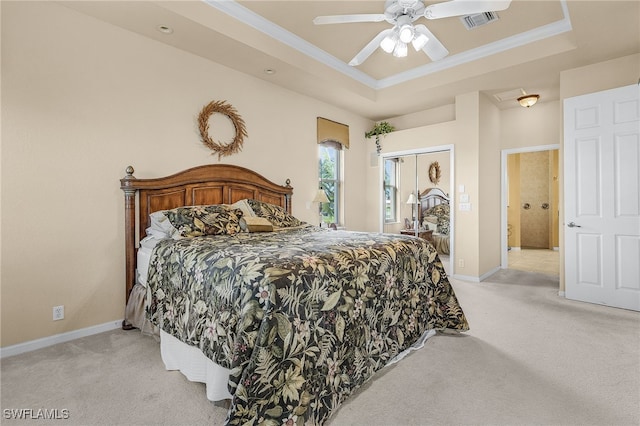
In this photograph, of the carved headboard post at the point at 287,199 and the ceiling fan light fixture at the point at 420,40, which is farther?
the carved headboard post at the point at 287,199

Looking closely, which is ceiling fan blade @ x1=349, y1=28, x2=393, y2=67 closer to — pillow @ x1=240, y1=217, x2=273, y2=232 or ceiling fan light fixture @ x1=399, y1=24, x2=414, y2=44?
ceiling fan light fixture @ x1=399, y1=24, x2=414, y2=44

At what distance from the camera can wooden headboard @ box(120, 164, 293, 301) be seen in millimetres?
2871

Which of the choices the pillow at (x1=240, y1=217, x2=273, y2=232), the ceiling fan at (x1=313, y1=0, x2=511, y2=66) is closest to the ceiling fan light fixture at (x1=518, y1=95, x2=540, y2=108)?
the ceiling fan at (x1=313, y1=0, x2=511, y2=66)

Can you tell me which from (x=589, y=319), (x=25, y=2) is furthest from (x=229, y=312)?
(x=589, y=319)

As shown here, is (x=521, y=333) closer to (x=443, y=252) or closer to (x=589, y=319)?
(x=589, y=319)

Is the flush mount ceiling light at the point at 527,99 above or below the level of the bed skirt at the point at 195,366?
above

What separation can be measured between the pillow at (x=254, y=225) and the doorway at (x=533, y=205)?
575 centimetres

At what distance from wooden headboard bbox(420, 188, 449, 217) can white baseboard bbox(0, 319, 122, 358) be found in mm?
4421

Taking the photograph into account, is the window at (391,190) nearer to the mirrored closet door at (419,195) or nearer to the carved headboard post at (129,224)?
the mirrored closet door at (419,195)

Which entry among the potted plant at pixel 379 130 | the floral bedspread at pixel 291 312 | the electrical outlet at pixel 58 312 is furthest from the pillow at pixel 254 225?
the potted plant at pixel 379 130

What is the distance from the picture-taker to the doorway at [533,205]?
732 centimetres

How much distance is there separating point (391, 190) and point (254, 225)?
3.28 meters

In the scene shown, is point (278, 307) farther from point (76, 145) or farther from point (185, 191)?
point (76, 145)

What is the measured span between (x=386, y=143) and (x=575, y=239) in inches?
121
